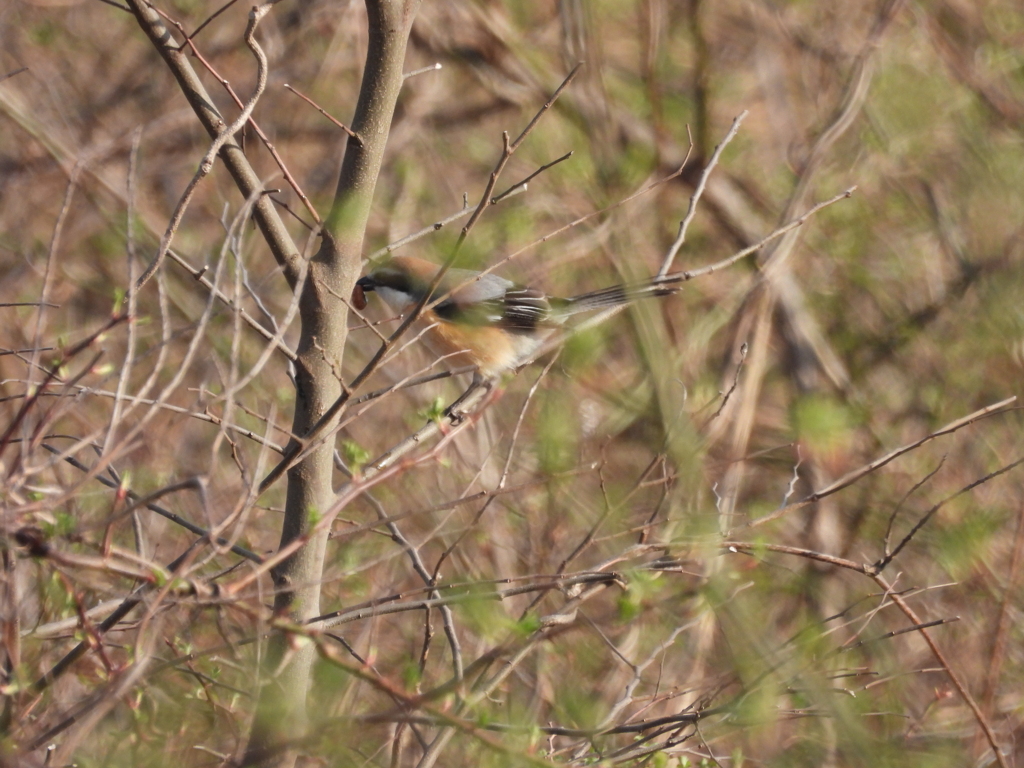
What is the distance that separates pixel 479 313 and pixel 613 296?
0.84 m

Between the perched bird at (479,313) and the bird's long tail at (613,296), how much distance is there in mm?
74

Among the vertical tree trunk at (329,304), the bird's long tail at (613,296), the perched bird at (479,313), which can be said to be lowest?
the vertical tree trunk at (329,304)

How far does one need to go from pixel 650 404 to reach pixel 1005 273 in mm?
2466

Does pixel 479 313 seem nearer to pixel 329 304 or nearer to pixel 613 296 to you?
pixel 613 296

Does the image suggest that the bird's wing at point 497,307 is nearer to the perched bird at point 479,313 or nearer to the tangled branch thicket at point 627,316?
the perched bird at point 479,313

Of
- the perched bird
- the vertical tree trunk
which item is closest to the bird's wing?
the perched bird

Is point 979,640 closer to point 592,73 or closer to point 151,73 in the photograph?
point 592,73

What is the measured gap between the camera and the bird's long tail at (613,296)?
11.7 feet

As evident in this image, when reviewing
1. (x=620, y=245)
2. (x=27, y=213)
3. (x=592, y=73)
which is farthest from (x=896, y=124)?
(x=27, y=213)

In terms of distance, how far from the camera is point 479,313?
518cm

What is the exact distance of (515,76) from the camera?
23.7 ft

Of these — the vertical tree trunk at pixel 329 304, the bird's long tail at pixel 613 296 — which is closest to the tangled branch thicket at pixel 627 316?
the bird's long tail at pixel 613 296

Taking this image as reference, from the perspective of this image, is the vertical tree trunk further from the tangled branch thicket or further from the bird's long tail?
the bird's long tail

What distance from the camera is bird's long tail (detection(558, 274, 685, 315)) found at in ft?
11.7
